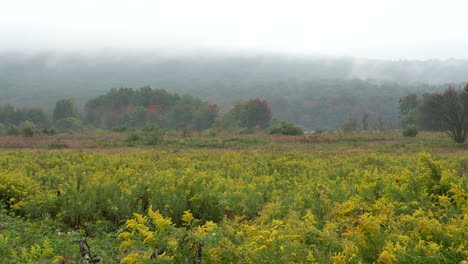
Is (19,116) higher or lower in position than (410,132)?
lower

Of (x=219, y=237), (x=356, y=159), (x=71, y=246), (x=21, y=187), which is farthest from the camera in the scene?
(x=356, y=159)

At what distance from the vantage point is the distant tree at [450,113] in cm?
2994

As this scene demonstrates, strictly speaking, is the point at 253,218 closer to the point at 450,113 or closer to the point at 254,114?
the point at 450,113

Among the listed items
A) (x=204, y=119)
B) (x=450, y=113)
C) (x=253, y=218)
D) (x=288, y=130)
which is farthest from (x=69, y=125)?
(x=253, y=218)

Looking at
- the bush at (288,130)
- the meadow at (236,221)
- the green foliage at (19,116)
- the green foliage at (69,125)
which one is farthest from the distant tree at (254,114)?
the meadow at (236,221)

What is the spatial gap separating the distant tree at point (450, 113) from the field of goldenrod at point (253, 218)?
84.1 feet

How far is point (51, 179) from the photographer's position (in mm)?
9766

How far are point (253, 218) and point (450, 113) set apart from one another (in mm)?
30561

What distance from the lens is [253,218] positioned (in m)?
6.91

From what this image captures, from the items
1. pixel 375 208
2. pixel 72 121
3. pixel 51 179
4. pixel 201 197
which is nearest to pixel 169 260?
pixel 375 208

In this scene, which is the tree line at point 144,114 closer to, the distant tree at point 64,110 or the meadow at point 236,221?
the distant tree at point 64,110

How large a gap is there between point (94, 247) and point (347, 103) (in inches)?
4884

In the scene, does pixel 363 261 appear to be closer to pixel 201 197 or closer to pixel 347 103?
pixel 201 197

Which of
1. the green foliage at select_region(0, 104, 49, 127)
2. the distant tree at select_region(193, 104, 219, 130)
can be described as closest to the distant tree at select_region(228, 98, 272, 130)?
the distant tree at select_region(193, 104, 219, 130)
